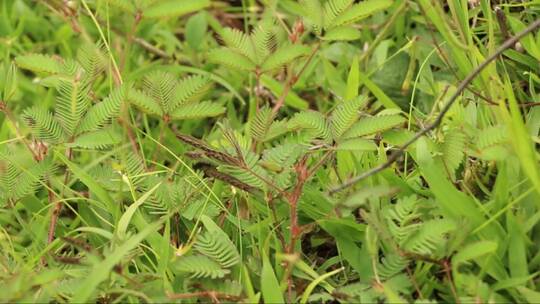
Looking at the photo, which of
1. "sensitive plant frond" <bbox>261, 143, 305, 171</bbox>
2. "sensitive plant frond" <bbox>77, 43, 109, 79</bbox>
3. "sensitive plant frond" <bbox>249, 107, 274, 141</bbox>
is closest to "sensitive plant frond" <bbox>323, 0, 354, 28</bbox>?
"sensitive plant frond" <bbox>249, 107, 274, 141</bbox>

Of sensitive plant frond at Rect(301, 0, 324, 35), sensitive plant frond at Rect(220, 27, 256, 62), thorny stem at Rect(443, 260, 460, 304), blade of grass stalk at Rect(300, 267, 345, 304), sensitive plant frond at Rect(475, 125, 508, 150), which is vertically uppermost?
sensitive plant frond at Rect(301, 0, 324, 35)

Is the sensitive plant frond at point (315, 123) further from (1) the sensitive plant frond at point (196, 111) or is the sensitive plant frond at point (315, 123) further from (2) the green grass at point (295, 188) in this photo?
(1) the sensitive plant frond at point (196, 111)

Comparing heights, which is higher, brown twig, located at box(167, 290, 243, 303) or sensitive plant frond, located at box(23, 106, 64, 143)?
sensitive plant frond, located at box(23, 106, 64, 143)

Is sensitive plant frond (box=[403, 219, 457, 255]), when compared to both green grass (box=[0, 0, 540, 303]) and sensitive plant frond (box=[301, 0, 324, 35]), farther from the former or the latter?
sensitive plant frond (box=[301, 0, 324, 35])

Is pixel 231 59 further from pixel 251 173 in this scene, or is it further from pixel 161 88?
pixel 251 173

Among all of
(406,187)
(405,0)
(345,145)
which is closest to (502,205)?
(406,187)

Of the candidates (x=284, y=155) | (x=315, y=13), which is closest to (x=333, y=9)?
(x=315, y=13)

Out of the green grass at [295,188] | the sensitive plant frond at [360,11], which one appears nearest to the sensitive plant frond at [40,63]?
the green grass at [295,188]

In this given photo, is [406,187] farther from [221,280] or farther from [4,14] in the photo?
[4,14]

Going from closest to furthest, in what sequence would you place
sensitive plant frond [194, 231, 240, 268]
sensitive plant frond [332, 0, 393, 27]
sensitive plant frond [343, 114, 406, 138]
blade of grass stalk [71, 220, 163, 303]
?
1. blade of grass stalk [71, 220, 163, 303]
2. sensitive plant frond [194, 231, 240, 268]
3. sensitive plant frond [343, 114, 406, 138]
4. sensitive plant frond [332, 0, 393, 27]
